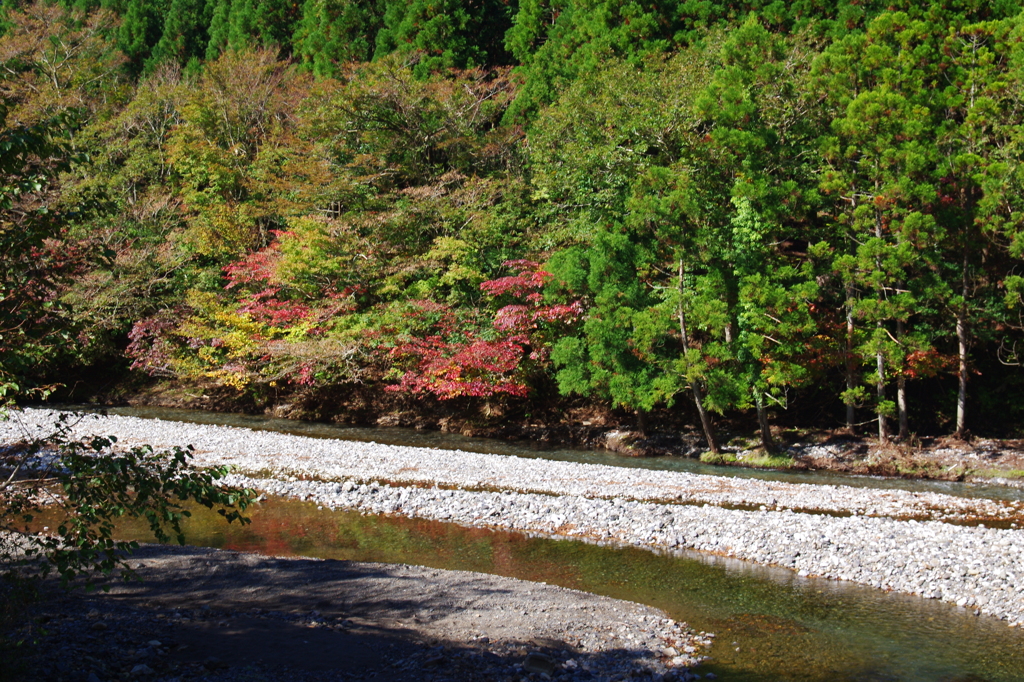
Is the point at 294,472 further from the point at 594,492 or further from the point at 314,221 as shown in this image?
the point at 314,221

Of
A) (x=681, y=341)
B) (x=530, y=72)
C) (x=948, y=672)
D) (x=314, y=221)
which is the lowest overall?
(x=948, y=672)

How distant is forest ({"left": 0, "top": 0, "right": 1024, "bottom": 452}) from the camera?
1622cm

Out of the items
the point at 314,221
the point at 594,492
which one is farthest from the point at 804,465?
the point at 314,221

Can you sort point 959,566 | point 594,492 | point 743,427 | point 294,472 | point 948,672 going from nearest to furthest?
→ point 948,672
point 959,566
point 594,492
point 294,472
point 743,427

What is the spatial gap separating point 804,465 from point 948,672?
33.9ft

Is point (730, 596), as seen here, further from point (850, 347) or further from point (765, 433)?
point (850, 347)

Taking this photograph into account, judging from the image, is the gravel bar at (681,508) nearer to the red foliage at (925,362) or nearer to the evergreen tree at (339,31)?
the red foliage at (925,362)

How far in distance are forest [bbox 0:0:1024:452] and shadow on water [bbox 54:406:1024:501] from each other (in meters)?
1.41

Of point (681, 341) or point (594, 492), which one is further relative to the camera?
point (681, 341)

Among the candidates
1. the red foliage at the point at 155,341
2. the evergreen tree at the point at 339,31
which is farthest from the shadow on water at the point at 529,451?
the evergreen tree at the point at 339,31

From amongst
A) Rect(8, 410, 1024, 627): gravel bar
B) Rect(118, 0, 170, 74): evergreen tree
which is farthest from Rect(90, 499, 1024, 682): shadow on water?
Rect(118, 0, 170, 74): evergreen tree

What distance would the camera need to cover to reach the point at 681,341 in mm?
18125

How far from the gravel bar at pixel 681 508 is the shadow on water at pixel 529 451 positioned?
1.11m

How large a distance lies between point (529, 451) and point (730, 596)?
1029 centimetres
